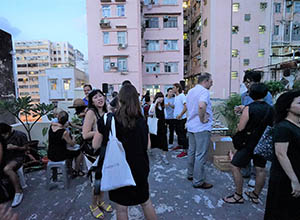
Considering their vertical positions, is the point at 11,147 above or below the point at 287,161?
below

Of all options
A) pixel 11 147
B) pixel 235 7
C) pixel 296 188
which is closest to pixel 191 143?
pixel 296 188

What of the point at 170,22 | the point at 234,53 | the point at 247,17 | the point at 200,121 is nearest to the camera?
the point at 200,121

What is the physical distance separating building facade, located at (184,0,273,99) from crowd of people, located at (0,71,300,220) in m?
17.5

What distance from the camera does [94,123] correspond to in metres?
2.22

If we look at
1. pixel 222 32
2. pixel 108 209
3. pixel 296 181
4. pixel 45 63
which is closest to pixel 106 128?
pixel 108 209

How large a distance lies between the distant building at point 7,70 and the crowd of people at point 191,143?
4.95 m

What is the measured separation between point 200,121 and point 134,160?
1478 mm

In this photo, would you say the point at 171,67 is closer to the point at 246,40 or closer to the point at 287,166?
the point at 246,40

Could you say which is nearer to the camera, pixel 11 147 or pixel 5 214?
pixel 5 214

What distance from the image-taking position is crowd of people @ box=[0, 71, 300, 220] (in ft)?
4.82

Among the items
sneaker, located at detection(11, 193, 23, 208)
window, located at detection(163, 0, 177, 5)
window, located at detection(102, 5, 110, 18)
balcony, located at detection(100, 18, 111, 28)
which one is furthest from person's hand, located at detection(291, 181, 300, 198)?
window, located at detection(163, 0, 177, 5)

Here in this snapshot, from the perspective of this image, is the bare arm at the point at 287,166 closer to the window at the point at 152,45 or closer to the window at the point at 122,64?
the window at the point at 122,64

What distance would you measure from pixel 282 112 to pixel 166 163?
2.74 meters

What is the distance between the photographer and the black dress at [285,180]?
1.42 metres
